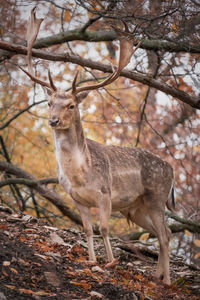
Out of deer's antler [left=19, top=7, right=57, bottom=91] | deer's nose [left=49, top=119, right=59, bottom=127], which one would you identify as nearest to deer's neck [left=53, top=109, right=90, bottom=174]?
deer's nose [left=49, top=119, right=59, bottom=127]

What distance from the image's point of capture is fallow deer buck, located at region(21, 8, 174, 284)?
→ 6719mm

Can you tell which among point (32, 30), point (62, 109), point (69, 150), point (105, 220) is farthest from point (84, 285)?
point (32, 30)

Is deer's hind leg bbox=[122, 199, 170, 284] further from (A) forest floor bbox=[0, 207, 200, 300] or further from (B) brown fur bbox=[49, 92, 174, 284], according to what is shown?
(A) forest floor bbox=[0, 207, 200, 300]

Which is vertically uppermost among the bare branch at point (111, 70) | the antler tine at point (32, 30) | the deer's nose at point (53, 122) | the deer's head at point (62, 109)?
the antler tine at point (32, 30)

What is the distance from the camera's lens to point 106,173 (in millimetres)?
7230

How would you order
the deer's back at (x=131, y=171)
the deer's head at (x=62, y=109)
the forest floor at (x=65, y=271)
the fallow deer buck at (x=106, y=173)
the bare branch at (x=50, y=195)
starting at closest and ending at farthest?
the forest floor at (x=65, y=271) < the deer's head at (x=62, y=109) < the fallow deer buck at (x=106, y=173) < the deer's back at (x=131, y=171) < the bare branch at (x=50, y=195)

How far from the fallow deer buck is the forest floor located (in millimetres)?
396

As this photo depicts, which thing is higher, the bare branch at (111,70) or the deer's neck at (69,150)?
the bare branch at (111,70)

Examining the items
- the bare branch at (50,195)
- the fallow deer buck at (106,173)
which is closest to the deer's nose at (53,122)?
the fallow deer buck at (106,173)

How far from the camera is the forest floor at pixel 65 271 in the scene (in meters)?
4.82

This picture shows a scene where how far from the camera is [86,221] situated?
22.9 ft

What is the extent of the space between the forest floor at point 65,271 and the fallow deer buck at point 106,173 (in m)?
0.40

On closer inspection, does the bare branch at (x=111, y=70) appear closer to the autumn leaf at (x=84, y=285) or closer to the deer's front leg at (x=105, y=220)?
the deer's front leg at (x=105, y=220)

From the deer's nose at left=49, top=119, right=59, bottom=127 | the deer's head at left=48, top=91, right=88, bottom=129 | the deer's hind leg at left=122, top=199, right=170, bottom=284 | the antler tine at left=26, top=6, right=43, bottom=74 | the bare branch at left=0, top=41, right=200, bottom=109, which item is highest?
the antler tine at left=26, top=6, right=43, bottom=74
